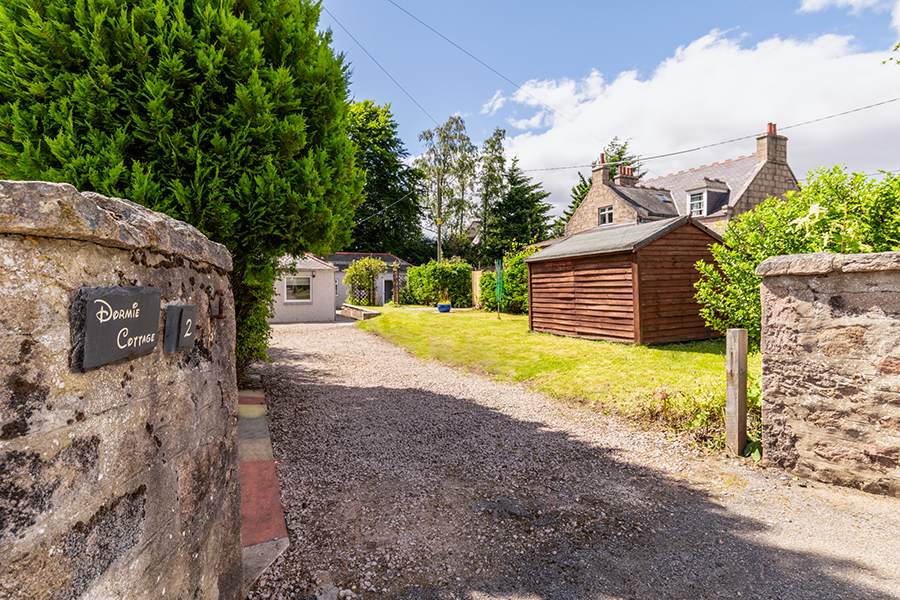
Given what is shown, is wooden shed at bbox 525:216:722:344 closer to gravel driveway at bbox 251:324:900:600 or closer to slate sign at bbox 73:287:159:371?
gravel driveway at bbox 251:324:900:600

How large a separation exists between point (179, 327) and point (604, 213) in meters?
29.2

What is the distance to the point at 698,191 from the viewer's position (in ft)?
80.8

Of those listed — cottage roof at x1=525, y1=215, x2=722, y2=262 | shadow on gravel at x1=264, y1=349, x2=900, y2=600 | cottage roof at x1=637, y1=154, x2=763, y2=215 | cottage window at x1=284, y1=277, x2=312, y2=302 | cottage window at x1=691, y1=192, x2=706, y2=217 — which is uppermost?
cottage roof at x1=637, y1=154, x2=763, y2=215

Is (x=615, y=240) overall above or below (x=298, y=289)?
above

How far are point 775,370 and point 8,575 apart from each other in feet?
17.3

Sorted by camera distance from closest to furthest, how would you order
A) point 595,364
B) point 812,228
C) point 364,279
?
point 812,228 → point 595,364 → point 364,279

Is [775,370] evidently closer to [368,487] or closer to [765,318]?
[765,318]

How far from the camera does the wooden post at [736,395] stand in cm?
478

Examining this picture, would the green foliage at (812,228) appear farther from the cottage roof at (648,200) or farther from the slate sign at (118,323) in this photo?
the cottage roof at (648,200)

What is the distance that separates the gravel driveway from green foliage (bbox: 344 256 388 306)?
2011cm

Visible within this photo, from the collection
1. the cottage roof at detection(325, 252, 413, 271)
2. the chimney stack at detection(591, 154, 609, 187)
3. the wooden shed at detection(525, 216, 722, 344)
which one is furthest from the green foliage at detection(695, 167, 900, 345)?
the cottage roof at detection(325, 252, 413, 271)

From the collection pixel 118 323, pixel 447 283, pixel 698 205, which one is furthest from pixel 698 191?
pixel 118 323

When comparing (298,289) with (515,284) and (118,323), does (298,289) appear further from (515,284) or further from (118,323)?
(118,323)

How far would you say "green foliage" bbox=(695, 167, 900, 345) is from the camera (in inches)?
200
